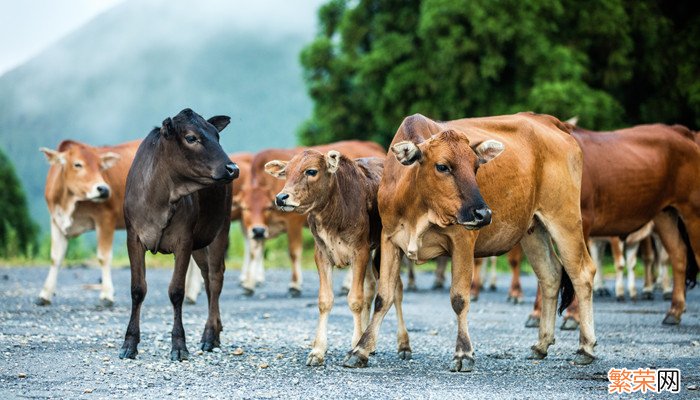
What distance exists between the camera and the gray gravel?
8.23 meters

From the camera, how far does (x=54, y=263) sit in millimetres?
15711

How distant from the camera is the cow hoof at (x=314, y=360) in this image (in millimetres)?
9453

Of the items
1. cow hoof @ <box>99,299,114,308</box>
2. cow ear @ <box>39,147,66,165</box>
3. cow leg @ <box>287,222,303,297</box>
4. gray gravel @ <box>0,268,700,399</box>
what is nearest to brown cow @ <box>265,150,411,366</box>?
gray gravel @ <box>0,268,700,399</box>

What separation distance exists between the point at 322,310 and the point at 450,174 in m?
1.75

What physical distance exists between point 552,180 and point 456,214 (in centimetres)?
176

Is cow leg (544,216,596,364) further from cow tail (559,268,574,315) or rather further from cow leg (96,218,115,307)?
cow leg (96,218,115,307)

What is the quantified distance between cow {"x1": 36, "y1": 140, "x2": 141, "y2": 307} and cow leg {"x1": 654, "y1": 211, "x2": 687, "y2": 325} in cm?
758

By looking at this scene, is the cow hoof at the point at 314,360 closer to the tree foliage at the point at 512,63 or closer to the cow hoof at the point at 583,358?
the cow hoof at the point at 583,358

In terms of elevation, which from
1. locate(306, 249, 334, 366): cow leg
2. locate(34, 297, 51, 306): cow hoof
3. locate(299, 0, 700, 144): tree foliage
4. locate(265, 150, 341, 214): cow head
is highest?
locate(299, 0, 700, 144): tree foliage

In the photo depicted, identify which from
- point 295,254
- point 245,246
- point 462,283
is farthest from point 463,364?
point 245,246

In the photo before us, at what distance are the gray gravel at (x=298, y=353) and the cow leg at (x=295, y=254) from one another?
907mm

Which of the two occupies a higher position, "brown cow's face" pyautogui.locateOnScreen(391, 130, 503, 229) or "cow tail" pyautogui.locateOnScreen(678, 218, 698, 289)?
"brown cow's face" pyautogui.locateOnScreen(391, 130, 503, 229)

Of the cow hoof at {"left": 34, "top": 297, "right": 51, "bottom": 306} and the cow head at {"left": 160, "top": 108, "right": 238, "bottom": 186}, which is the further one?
the cow hoof at {"left": 34, "top": 297, "right": 51, "bottom": 306}

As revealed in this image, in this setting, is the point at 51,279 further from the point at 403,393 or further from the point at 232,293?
the point at 403,393
